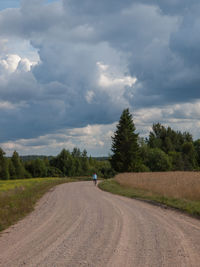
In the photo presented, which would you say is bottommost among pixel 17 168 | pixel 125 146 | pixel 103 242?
pixel 103 242

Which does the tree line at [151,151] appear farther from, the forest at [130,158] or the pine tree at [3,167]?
the pine tree at [3,167]

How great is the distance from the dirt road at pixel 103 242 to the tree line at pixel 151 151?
41.4 metres

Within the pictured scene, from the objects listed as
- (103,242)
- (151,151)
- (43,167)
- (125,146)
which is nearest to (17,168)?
(43,167)

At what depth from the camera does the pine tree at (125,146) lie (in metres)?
53.2

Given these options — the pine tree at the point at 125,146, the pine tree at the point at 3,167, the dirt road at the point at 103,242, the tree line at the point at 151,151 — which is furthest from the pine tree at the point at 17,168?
the dirt road at the point at 103,242

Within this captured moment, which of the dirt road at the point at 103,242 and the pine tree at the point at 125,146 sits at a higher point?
the pine tree at the point at 125,146

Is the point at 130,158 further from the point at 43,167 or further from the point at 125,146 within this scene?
the point at 43,167

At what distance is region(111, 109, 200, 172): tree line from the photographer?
53438mm

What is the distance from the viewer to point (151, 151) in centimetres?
8325

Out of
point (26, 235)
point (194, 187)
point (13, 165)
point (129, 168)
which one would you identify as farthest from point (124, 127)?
point (13, 165)

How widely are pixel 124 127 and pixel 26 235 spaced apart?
45.5m

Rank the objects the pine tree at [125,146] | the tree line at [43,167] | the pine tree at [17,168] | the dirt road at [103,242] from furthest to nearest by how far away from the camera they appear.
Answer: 1. the pine tree at [17,168]
2. the tree line at [43,167]
3. the pine tree at [125,146]
4. the dirt road at [103,242]

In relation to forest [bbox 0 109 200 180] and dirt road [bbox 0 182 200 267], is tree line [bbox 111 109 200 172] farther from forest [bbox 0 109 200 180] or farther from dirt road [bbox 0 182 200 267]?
dirt road [bbox 0 182 200 267]

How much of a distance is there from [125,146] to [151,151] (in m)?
31.4
